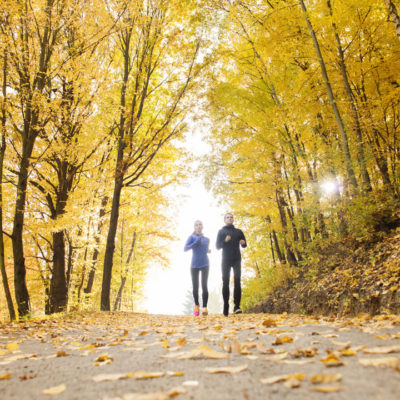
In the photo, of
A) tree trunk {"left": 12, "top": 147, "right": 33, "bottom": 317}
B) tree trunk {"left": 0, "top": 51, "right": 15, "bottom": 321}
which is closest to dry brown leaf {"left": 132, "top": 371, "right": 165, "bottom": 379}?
tree trunk {"left": 0, "top": 51, "right": 15, "bottom": 321}

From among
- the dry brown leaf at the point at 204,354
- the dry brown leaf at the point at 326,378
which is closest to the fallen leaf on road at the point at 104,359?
the dry brown leaf at the point at 204,354

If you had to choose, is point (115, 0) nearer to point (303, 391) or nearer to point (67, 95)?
point (67, 95)

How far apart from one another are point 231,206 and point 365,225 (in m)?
6.64

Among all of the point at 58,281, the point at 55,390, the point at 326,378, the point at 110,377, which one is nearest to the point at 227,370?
the point at 326,378

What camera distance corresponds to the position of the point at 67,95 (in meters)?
9.26

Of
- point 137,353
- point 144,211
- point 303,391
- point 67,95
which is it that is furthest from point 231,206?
point 303,391

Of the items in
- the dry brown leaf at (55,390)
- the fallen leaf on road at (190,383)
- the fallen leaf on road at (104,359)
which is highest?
the fallen leaf on road at (190,383)

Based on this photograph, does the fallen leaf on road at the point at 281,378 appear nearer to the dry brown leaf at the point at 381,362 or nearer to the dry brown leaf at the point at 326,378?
the dry brown leaf at the point at 326,378

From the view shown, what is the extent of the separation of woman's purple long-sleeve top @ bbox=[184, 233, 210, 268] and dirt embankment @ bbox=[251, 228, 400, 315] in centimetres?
261

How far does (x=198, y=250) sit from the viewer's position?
6590mm

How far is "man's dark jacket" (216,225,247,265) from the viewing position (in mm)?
5980

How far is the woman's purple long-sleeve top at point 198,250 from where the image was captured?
21.5 feet

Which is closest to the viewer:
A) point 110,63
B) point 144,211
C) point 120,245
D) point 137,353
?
point 137,353

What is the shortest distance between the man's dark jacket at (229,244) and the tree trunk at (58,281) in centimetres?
636
